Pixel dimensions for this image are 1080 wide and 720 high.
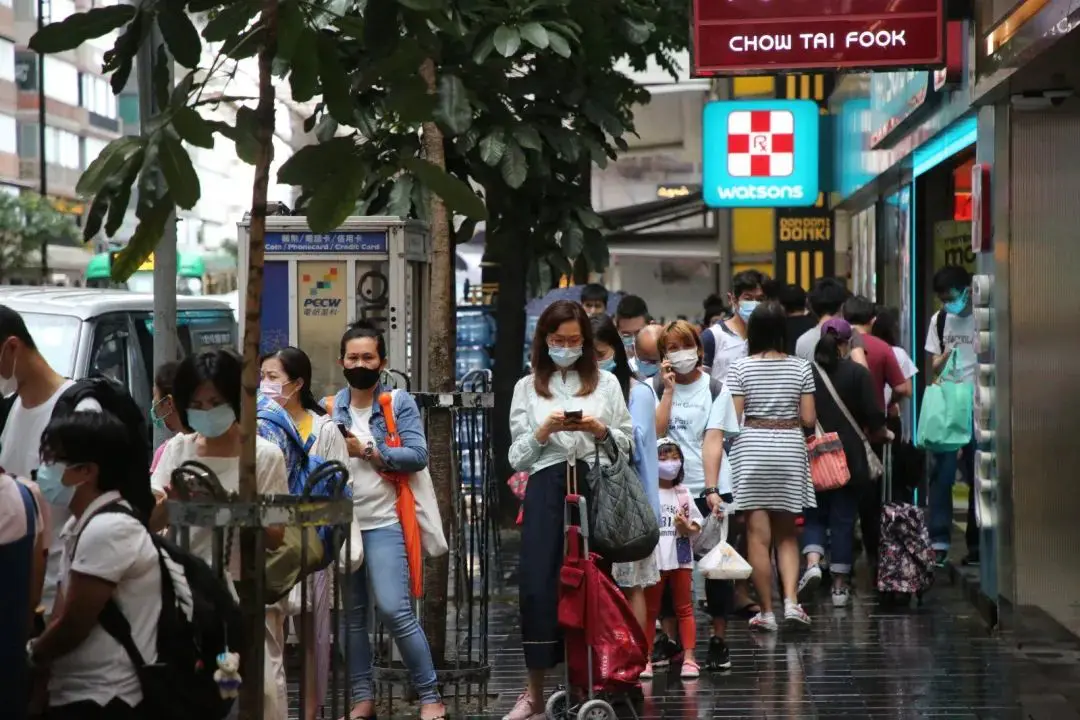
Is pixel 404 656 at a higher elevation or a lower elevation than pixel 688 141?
lower

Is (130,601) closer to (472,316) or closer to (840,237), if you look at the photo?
(472,316)

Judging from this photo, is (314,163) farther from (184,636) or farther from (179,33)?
(184,636)

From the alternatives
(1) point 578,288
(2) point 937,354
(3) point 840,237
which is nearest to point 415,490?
(2) point 937,354

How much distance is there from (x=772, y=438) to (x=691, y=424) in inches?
33.4

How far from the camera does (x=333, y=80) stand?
4566 millimetres

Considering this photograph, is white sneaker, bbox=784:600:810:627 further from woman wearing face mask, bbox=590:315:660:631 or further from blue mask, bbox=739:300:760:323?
blue mask, bbox=739:300:760:323

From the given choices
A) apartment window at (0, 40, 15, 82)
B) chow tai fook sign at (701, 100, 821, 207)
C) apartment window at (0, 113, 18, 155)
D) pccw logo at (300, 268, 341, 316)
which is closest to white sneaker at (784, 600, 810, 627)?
pccw logo at (300, 268, 341, 316)

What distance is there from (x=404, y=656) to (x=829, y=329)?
469cm

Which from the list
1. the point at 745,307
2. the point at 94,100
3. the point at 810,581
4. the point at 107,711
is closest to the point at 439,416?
the point at 810,581

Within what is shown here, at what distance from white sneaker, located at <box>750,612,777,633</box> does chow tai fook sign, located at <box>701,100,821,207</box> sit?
31.5 ft

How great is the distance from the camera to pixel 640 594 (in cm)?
909

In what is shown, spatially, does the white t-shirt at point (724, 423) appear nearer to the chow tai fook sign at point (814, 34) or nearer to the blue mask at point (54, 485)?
the chow tai fook sign at point (814, 34)

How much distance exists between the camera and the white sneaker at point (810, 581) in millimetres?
11406

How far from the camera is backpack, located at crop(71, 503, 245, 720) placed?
15.8 feet
